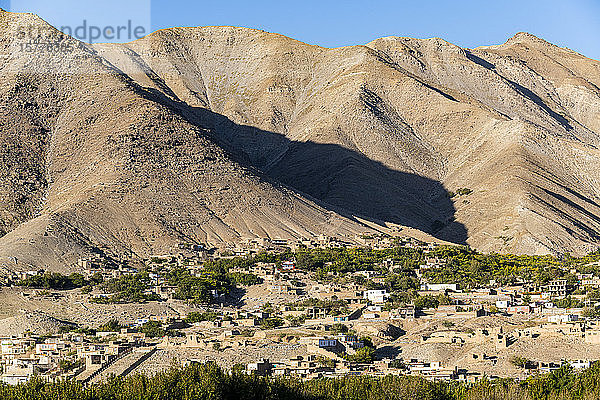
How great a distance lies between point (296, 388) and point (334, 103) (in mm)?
110508

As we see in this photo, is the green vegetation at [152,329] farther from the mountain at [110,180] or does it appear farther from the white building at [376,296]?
the mountain at [110,180]

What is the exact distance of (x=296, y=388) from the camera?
43.7 meters

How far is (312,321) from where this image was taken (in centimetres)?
6912

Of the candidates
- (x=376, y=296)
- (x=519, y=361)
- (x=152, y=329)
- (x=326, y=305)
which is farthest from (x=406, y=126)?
(x=519, y=361)

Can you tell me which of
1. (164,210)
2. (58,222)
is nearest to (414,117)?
(164,210)

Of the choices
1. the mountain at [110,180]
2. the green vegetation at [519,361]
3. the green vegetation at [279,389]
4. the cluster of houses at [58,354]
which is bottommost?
the green vegetation at [279,389]

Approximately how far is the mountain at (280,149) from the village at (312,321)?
6.61 m

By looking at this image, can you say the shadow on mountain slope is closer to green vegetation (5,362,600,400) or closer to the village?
the village

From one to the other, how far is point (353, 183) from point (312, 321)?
56.8 meters

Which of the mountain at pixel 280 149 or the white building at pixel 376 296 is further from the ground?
the mountain at pixel 280 149

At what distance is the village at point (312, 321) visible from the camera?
53.0 meters

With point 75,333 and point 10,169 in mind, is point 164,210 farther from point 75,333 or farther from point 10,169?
point 75,333

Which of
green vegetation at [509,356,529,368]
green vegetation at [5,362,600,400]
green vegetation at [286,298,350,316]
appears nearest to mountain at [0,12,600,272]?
green vegetation at [286,298,350,316]

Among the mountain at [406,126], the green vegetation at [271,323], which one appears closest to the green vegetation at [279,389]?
the green vegetation at [271,323]
